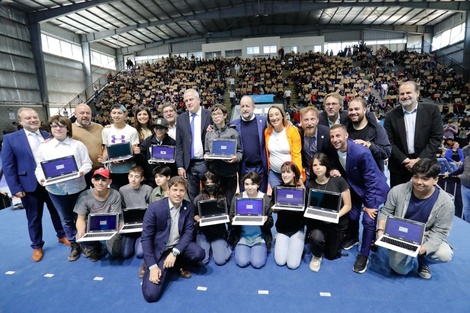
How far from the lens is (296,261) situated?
2.78 meters

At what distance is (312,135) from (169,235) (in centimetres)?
196

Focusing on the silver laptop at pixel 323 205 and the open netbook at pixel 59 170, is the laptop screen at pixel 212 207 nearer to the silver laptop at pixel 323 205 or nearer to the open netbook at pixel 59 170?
the silver laptop at pixel 323 205

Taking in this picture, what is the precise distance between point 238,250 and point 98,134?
7.52ft

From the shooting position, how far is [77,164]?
2930 mm

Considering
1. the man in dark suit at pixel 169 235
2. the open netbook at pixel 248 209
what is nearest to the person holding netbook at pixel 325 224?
the open netbook at pixel 248 209

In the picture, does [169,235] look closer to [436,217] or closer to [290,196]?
[290,196]

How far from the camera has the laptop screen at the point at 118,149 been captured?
3.15 metres

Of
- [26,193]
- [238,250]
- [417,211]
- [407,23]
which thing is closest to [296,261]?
[238,250]

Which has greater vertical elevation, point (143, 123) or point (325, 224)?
point (143, 123)

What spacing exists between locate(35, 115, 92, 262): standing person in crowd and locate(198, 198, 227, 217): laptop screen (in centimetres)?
137

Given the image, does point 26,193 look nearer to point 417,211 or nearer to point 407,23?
point 417,211

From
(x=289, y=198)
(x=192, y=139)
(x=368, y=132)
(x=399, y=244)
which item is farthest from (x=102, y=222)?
(x=368, y=132)

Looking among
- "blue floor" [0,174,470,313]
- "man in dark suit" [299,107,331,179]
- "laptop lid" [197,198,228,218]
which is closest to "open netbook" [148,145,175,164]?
"laptop lid" [197,198,228,218]

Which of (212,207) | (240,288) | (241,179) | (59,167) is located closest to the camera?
(240,288)
